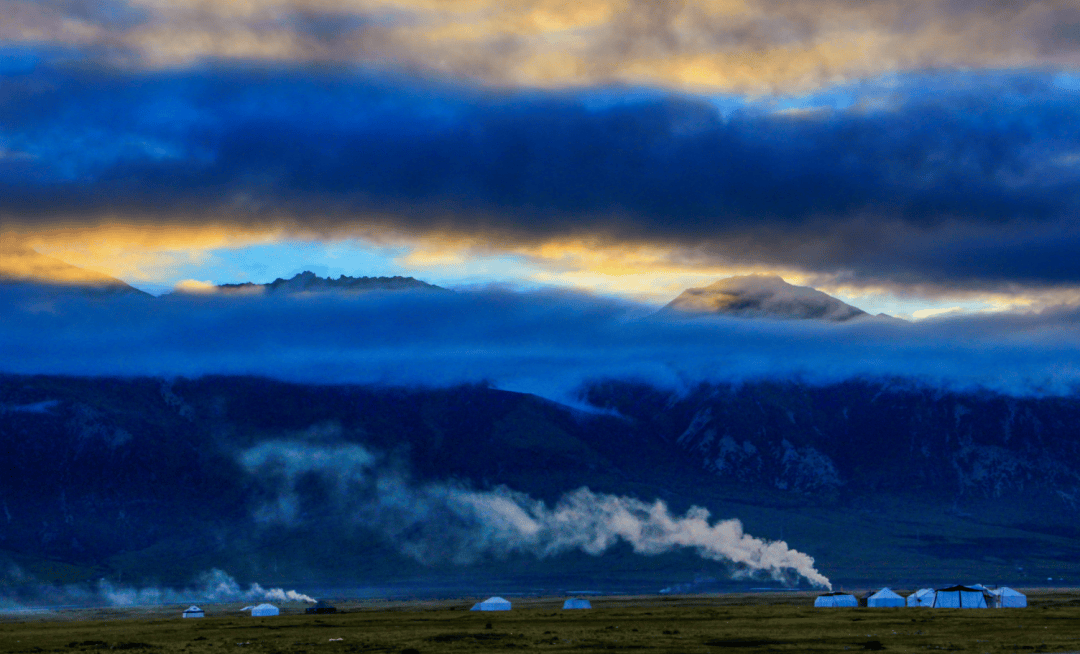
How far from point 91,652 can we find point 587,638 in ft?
204

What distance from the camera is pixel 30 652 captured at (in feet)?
649

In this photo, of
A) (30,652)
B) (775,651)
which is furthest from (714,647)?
(30,652)

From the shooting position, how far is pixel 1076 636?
185125mm

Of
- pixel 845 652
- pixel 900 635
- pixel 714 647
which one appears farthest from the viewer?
pixel 900 635

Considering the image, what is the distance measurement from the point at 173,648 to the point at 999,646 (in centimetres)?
10294

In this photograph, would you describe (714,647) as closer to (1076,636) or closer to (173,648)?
(1076,636)

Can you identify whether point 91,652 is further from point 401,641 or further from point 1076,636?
point 1076,636

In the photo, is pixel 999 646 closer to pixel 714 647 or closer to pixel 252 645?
pixel 714 647

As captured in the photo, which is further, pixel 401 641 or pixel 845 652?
pixel 401 641

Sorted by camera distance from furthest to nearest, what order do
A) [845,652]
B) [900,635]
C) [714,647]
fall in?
[900,635] < [714,647] < [845,652]

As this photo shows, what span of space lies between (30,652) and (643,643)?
8100cm

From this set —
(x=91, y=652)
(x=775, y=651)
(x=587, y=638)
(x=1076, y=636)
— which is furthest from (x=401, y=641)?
(x=1076, y=636)

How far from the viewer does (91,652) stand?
187 meters

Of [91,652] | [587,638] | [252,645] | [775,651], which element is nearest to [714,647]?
[775,651]
